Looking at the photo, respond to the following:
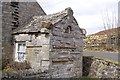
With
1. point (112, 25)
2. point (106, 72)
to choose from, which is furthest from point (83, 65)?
point (112, 25)

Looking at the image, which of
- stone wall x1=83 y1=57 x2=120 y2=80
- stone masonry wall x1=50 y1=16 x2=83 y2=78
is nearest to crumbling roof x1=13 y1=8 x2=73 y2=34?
stone masonry wall x1=50 y1=16 x2=83 y2=78

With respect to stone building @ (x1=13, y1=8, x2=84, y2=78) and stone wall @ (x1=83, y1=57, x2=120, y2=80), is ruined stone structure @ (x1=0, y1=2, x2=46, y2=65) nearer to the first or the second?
stone building @ (x1=13, y1=8, x2=84, y2=78)

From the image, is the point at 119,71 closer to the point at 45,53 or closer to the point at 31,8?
the point at 45,53

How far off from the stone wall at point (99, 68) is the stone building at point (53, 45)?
3.07 feet

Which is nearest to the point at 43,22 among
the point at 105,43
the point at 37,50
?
the point at 37,50

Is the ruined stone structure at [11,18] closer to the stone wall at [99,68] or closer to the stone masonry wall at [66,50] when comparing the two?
the stone masonry wall at [66,50]

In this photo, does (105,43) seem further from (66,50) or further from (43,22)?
(43,22)

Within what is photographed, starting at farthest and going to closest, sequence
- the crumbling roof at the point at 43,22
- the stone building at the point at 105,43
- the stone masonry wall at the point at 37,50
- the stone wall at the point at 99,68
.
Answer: the stone building at the point at 105,43, the stone wall at the point at 99,68, the crumbling roof at the point at 43,22, the stone masonry wall at the point at 37,50

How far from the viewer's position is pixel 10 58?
587 inches

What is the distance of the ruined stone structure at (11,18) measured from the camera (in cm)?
1490

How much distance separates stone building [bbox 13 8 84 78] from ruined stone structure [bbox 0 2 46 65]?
0.40 metres

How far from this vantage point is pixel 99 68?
16219 millimetres

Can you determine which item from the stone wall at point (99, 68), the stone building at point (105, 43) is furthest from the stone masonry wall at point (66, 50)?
the stone building at point (105, 43)

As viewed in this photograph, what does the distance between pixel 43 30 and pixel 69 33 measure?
2.49 meters
